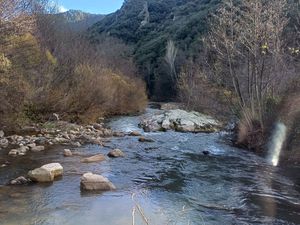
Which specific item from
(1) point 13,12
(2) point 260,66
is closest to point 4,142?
(1) point 13,12

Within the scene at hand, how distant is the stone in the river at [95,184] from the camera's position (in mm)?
10648

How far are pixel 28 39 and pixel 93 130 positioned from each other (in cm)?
616

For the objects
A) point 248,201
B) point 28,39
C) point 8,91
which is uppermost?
point 28,39

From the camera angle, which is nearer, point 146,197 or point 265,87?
point 146,197

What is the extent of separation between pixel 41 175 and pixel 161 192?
3448 mm

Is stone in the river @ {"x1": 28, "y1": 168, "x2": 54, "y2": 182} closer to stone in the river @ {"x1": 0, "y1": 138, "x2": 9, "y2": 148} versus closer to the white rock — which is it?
the white rock

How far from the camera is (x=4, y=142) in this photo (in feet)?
54.6

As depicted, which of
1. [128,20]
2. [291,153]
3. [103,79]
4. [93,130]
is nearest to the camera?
[291,153]

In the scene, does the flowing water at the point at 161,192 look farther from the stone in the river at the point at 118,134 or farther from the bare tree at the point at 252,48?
the stone in the river at the point at 118,134

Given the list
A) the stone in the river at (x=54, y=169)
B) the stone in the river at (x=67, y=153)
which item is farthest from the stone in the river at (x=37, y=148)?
the stone in the river at (x=54, y=169)

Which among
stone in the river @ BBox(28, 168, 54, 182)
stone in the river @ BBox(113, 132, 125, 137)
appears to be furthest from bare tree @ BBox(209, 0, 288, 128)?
stone in the river @ BBox(28, 168, 54, 182)

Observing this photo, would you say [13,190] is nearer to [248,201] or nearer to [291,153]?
[248,201]

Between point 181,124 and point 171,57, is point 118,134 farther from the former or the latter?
point 171,57

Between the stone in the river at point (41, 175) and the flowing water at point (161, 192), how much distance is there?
29 centimetres
